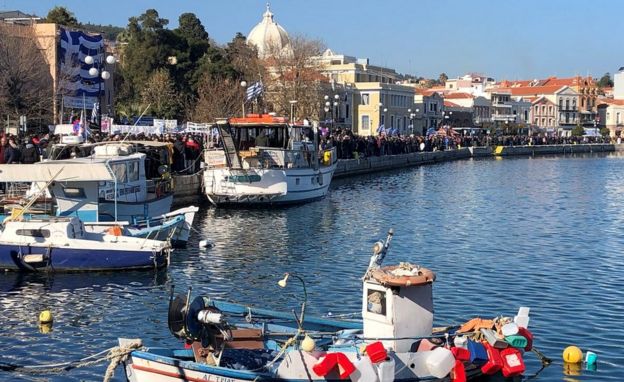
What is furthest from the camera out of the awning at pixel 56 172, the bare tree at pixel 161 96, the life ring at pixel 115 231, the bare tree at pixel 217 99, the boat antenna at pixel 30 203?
the bare tree at pixel 161 96

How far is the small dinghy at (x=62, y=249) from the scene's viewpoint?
21438mm

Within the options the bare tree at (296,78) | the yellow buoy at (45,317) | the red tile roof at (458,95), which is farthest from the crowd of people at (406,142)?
the yellow buoy at (45,317)

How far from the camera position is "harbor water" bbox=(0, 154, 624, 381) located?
54.6 feet

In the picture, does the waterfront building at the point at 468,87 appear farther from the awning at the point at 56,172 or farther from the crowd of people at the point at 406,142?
the awning at the point at 56,172

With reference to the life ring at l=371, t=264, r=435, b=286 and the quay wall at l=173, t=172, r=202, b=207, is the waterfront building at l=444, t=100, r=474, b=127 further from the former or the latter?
the life ring at l=371, t=264, r=435, b=286

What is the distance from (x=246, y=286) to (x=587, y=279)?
8550mm

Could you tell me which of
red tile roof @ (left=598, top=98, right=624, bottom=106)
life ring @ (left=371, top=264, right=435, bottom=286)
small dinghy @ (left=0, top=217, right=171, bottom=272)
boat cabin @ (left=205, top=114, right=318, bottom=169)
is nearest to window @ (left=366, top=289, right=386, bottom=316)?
life ring @ (left=371, top=264, right=435, bottom=286)

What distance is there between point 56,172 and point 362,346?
13079mm

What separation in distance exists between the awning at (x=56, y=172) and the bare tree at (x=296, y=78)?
1812 inches

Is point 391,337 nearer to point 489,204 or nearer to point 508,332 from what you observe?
point 508,332

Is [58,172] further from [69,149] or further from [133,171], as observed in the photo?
[69,149]

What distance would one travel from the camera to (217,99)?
63969mm

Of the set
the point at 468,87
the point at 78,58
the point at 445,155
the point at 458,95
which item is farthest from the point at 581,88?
the point at 78,58

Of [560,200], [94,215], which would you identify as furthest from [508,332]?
[560,200]
